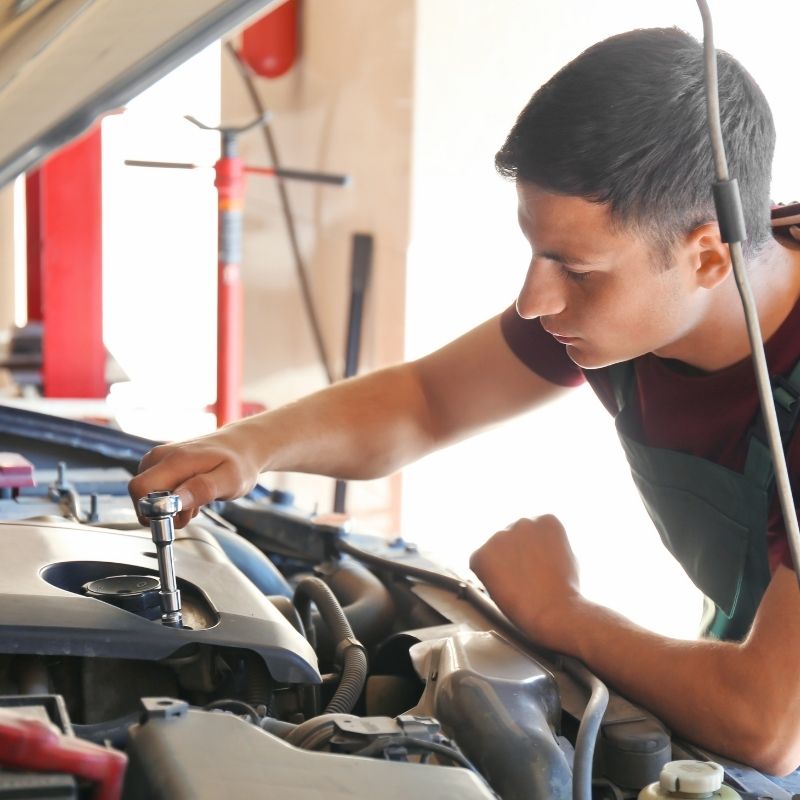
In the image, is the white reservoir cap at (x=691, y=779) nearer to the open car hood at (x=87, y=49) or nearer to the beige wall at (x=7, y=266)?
the open car hood at (x=87, y=49)

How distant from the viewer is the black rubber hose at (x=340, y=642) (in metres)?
0.95

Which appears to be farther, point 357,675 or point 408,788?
point 357,675

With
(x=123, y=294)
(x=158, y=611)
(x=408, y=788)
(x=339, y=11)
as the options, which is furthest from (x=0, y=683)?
(x=123, y=294)

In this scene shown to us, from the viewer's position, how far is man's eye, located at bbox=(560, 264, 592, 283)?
1.07 m

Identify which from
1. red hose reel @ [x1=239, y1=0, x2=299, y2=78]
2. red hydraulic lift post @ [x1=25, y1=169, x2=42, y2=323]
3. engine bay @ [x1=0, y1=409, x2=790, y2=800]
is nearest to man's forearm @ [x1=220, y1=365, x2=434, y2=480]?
engine bay @ [x1=0, y1=409, x2=790, y2=800]

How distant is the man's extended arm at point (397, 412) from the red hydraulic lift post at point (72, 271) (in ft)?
6.77

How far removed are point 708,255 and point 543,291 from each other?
16 centimetres

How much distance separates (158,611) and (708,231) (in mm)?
603

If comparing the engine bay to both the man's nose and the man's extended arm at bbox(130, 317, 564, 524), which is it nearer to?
the man's extended arm at bbox(130, 317, 564, 524)

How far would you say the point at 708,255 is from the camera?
1.07 meters

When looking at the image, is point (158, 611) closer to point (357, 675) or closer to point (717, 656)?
point (357, 675)

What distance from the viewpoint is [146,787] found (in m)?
0.62

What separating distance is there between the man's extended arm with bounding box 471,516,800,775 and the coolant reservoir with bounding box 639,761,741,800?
0.52 ft

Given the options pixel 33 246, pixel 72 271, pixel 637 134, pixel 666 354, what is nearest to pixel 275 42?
pixel 72 271
